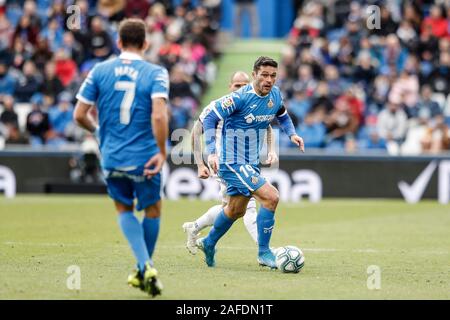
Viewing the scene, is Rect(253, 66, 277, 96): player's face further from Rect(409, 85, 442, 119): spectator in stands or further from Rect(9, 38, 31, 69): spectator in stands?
Rect(9, 38, 31, 69): spectator in stands

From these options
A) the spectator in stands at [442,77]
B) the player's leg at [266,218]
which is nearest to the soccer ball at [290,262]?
the player's leg at [266,218]

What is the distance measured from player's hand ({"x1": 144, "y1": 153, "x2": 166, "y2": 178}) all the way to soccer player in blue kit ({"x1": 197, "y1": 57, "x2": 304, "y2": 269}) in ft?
6.10

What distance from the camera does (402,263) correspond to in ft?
35.4

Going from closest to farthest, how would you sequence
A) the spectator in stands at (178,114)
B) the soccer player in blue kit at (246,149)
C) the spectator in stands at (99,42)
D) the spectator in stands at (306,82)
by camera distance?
1. the soccer player in blue kit at (246,149)
2. the spectator in stands at (178,114)
3. the spectator in stands at (306,82)
4. the spectator in stands at (99,42)

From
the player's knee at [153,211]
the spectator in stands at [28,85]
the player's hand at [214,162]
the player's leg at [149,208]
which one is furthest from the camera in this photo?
the spectator in stands at [28,85]

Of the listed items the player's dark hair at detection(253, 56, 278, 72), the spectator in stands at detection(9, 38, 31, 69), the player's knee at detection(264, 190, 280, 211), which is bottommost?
the player's knee at detection(264, 190, 280, 211)

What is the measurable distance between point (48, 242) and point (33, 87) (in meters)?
12.9

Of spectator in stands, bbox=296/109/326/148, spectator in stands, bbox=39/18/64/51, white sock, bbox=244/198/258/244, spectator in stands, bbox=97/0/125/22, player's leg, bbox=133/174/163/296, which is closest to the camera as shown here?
player's leg, bbox=133/174/163/296

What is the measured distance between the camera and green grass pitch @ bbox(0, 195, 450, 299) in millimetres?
8469

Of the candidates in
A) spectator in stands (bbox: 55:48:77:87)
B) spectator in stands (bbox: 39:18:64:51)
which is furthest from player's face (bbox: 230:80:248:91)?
spectator in stands (bbox: 39:18:64:51)

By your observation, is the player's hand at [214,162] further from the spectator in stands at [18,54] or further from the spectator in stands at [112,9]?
the spectator in stands at [112,9]

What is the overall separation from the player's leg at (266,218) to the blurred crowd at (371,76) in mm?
11835

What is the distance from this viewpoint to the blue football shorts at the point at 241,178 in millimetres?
9977

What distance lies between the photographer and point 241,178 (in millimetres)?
10023
